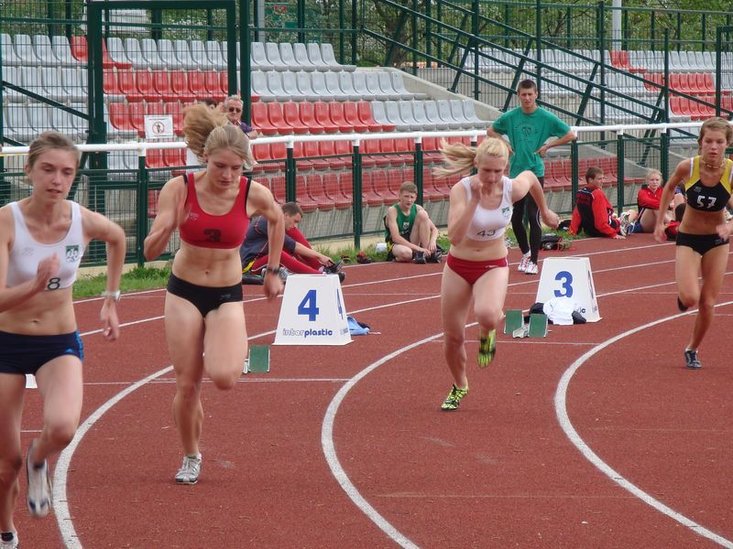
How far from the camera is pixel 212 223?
7.41 m

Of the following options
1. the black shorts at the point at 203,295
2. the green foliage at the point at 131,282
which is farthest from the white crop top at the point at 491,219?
the green foliage at the point at 131,282

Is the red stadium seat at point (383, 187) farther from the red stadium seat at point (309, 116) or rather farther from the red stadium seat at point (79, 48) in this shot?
the red stadium seat at point (79, 48)

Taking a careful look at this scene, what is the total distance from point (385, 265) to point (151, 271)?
3097 millimetres

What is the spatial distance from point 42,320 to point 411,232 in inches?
484

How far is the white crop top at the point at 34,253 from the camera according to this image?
6.03 m

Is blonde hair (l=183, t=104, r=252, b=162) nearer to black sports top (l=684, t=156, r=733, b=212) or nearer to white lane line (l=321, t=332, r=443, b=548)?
white lane line (l=321, t=332, r=443, b=548)

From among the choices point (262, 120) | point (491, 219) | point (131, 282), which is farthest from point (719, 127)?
point (262, 120)

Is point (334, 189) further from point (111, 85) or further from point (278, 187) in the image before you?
point (111, 85)

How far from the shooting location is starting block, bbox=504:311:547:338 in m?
12.6

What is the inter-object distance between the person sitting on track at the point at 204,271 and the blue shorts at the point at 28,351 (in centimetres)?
121

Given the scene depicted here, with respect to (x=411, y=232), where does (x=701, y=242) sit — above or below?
above

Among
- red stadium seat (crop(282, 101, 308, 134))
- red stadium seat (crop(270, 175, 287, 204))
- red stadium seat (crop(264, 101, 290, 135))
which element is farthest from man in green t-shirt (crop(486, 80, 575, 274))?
red stadium seat (crop(282, 101, 308, 134))

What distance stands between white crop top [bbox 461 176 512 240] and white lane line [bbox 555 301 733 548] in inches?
48.6

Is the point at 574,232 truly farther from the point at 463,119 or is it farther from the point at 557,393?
the point at 557,393
